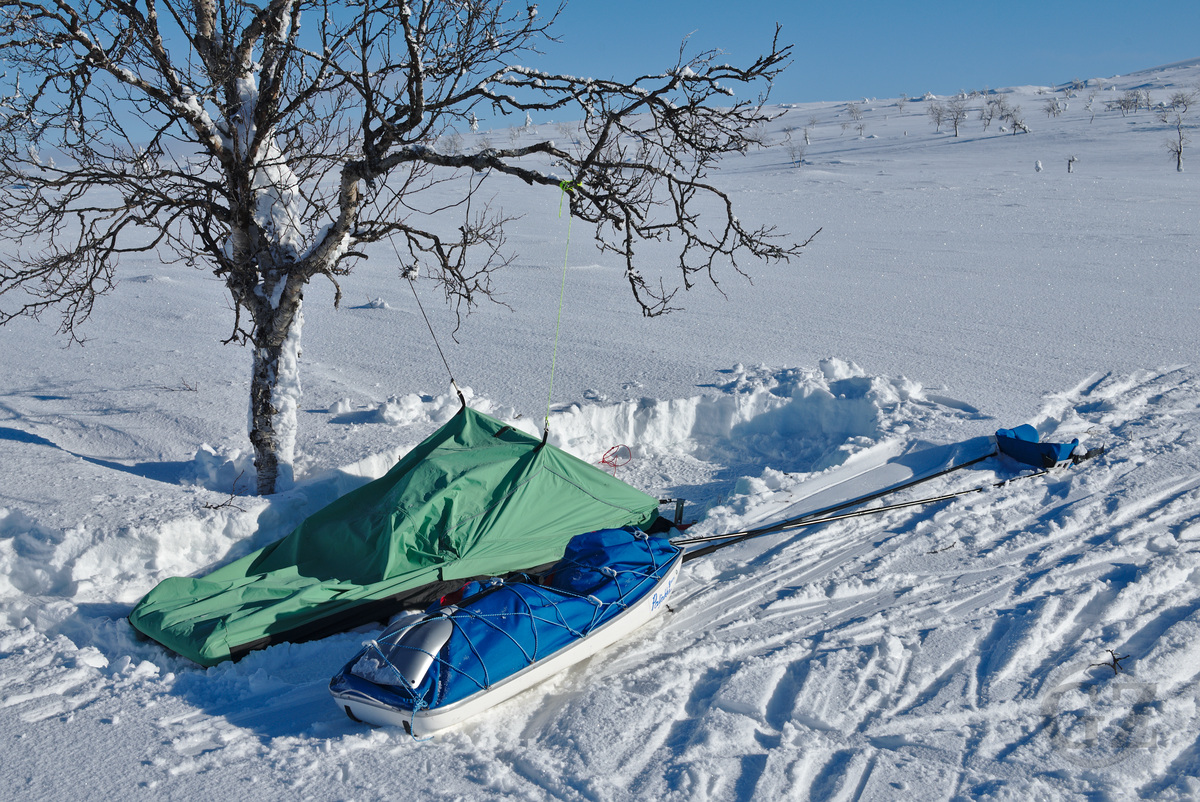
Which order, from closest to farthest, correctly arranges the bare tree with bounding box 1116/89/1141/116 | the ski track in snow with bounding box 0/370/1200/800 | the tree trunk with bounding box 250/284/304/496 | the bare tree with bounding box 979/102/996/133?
the ski track in snow with bounding box 0/370/1200/800 → the tree trunk with bounding box 250/284/304/496 → the bare tree with bounding box 1116/89/1141/116 → the bare tree with bounding box 979/102/996/133

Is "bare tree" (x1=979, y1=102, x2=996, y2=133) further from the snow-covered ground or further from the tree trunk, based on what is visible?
the tree trunk

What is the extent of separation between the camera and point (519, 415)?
7703mm

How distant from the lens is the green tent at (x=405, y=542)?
459 cm

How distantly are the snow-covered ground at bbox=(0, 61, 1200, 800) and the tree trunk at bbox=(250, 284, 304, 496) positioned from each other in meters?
0.34

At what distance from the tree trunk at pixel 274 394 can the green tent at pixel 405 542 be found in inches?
39.4

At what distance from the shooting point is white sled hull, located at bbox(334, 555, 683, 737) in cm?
370

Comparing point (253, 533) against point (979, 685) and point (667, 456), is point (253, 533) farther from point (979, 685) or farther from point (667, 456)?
point (979, 685)

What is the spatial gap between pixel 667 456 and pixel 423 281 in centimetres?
908

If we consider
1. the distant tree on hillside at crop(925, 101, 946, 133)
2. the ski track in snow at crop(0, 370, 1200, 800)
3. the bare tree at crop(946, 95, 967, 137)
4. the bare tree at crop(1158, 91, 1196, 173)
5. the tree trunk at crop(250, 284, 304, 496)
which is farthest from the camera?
the distant tree on hillside at crop(925, 101, 946, 133)

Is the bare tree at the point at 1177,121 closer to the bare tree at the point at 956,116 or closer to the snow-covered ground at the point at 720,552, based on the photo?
the bare tree at the point at 956,116

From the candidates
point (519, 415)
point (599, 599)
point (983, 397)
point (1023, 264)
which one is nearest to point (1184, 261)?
point (1023, 264)

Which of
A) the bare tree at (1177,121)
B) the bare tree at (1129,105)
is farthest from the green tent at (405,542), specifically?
the bare tree at (1129,105)

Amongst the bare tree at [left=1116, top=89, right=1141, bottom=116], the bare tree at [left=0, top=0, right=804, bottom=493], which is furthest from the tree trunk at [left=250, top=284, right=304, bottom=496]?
the bare tree at [left=1116, top=89, right=1141, bottom=116]

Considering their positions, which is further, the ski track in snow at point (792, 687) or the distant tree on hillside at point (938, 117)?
the distant tree on hillside at point (938, 117)
